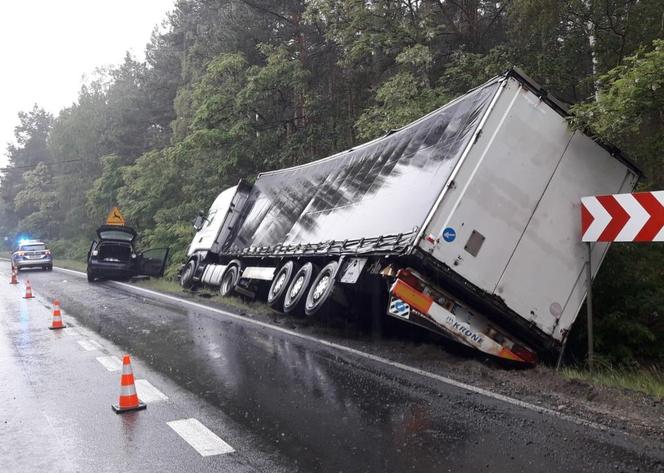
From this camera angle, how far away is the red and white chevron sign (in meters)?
6.56

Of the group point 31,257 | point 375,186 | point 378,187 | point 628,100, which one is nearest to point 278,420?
point 378,187

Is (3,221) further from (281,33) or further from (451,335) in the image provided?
(451,335)

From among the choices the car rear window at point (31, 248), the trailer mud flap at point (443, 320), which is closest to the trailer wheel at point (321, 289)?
the trailer mud flap at point (443, 320)

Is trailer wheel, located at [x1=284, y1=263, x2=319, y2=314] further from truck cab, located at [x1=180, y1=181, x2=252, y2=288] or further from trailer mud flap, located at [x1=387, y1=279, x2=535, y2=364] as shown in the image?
truck cab, located at [x1=180, y1=181, x2=252, y2=288]

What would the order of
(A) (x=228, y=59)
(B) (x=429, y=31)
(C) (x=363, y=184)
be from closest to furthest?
(C) (x=363, y=184)
(B) (x=429, y=31)
(A) (x=228, y=59)

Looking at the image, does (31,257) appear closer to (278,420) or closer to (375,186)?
(375,186)

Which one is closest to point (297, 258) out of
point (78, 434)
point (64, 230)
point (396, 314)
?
point (396, 314)

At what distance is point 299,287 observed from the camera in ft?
35.3

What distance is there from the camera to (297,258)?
11.5m

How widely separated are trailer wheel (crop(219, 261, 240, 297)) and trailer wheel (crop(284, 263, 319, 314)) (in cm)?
350

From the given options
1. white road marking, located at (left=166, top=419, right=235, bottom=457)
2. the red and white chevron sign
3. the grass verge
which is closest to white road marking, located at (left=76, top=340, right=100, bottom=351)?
white road marking, located at (left=166, top=419, right=235, bottom=457)

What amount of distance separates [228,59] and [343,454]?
19981 millimetres

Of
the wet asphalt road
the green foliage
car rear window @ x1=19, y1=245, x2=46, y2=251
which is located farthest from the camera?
car rear window @ x1=19, y1=245, x2=46, y2=251

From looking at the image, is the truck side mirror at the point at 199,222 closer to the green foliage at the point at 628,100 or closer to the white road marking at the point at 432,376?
the white road marking at the point at 432,376
